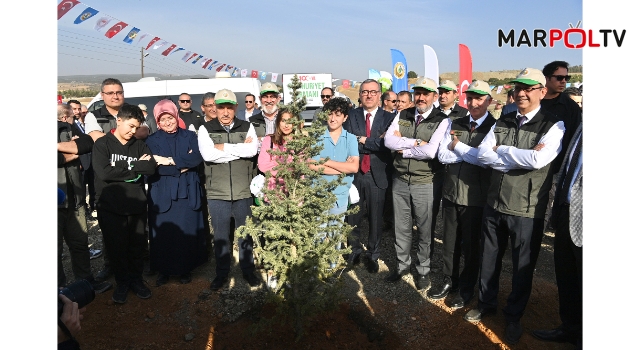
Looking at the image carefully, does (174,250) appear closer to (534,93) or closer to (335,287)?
(335,287)

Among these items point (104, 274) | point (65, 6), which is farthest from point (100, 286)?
point (65, 6)

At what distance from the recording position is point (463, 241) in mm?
4449

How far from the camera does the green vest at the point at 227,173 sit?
4.58 m

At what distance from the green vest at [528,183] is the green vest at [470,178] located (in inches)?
18.1

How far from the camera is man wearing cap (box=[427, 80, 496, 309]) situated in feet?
13.9

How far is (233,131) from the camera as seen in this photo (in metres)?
4.64

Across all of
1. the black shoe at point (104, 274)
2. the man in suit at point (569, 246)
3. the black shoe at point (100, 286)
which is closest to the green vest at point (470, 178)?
the man in suit at point (569, 246)

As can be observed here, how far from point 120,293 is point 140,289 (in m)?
0.20

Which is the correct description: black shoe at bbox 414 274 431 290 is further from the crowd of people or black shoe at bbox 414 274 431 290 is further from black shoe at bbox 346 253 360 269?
black shoe at bbox 346 253 360 269

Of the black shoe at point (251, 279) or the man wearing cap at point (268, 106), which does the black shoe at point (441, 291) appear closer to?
the black shoe at point (251, 279)

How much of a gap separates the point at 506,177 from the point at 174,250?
3.71m

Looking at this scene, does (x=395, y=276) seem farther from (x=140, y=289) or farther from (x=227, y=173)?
(x=140, y=289)

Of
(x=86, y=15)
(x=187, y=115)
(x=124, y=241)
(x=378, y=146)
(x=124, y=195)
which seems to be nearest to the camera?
(x=124, y=195)

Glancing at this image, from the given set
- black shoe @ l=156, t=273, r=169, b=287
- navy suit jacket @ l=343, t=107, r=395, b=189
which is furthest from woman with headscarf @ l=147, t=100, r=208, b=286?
navy suit jacket @ l=343, t=107, r=395, b=189
